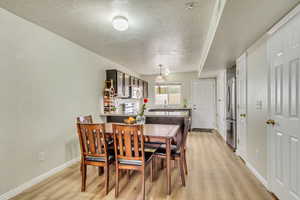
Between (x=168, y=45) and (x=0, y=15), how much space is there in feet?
9.07

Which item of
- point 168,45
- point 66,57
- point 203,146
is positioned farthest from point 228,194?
point 66,57

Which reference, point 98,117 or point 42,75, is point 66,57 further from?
point 98,117

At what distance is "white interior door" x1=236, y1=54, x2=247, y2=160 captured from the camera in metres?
3.12

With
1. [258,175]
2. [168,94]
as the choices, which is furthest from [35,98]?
[168,94]

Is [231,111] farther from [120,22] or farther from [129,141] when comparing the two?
[120,22]

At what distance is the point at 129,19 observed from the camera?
228 cm

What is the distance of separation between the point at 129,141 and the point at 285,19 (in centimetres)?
235

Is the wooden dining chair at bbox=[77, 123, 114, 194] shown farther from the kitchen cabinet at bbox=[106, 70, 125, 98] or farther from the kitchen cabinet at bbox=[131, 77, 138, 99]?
the kitchen cabinet at bbox=[131, 77, 138, 99]

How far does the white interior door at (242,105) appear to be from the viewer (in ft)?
10.2

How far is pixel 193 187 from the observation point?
87.9 inches

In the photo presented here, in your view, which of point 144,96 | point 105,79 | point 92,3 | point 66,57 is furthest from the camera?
point 144,96

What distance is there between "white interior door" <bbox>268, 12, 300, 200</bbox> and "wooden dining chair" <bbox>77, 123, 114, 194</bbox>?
2185 mm

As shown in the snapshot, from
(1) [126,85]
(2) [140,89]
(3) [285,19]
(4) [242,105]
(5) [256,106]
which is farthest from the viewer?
(2) [140,89]

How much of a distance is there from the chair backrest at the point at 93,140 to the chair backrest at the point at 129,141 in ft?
0.66
